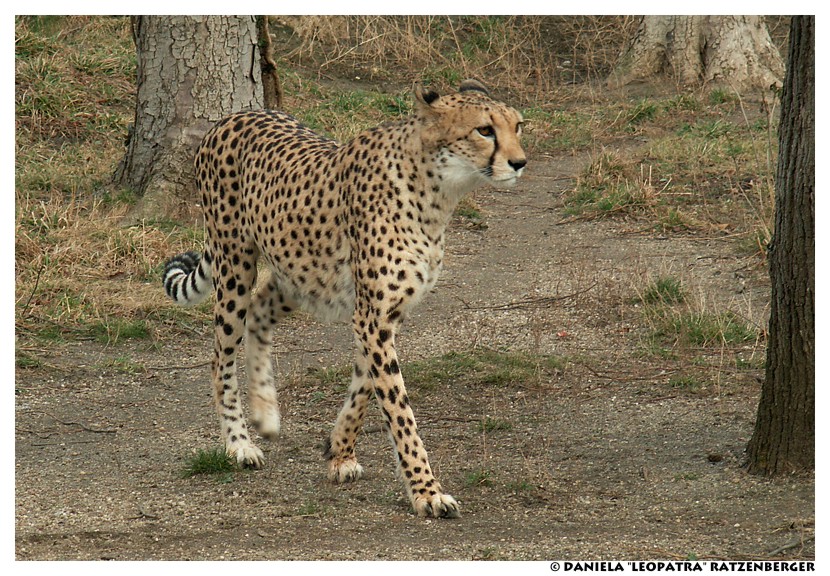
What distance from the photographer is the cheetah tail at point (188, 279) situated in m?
5.02

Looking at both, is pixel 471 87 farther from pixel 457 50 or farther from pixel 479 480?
pixel 457 50

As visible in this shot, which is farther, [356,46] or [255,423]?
[356,46]

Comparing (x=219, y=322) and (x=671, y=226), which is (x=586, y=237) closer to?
(x=671, y=226)

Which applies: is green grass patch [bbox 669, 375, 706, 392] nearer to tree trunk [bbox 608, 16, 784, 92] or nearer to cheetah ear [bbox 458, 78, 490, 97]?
cheetah ear [bbox 458, 78, 490, 97]

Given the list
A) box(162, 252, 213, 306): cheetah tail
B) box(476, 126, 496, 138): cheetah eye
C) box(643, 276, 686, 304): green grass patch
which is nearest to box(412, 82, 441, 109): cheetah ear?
box(476, 126, 496, 138): cheetah eye

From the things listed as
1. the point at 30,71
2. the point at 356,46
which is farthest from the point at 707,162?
the point at 30,71

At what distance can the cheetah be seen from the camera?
414 centimetres

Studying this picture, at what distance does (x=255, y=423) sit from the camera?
15.6 feet

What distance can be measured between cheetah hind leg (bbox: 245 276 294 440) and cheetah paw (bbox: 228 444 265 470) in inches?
5.9

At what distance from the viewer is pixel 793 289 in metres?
4.01

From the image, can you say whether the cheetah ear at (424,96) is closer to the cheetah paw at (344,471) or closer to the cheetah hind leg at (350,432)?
the cheetah hind leg at (350,432)

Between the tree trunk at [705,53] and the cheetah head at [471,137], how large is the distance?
22.3 feet

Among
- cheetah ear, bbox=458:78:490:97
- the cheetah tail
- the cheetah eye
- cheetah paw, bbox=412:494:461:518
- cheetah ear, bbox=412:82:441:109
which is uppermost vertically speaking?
cheetah ear, bbox=458:78:490:97

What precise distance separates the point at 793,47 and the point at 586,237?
3.63 meters
